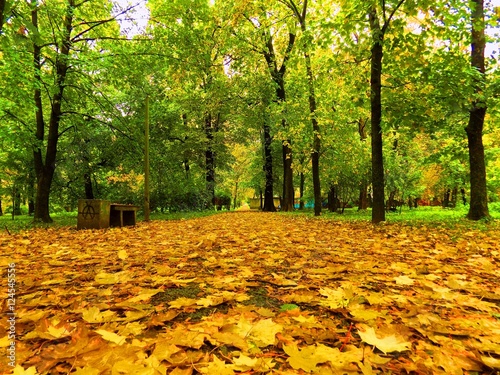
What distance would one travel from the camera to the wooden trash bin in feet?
25.9

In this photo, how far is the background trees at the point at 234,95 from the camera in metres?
6.93

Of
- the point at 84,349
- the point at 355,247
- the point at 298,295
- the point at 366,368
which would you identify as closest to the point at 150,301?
the point at 84,349

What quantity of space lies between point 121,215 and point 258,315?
306 inches

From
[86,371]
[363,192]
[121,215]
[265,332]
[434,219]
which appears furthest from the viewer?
[363,192]

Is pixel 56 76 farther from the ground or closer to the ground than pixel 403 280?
farther from the ground

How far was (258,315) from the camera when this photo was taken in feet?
5.95

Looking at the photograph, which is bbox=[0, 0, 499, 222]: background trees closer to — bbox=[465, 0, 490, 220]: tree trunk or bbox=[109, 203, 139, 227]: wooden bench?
bbox=[465, 0, 490, 220]: tree trunk

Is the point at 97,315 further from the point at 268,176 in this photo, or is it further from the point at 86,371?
the point at 268,176

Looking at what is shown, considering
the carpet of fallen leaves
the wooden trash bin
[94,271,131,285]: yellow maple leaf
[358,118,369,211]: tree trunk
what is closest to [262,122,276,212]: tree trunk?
[358,118,369,211]: tree trunk

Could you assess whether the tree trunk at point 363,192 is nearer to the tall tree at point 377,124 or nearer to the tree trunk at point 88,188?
the tall tree at point 377,124

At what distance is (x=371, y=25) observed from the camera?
7230mm

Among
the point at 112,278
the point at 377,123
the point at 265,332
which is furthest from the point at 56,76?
the point at 265,332

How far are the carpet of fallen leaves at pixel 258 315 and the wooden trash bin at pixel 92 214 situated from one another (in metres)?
4.42

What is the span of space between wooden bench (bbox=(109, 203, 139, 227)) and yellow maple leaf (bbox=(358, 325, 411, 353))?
8162mm
